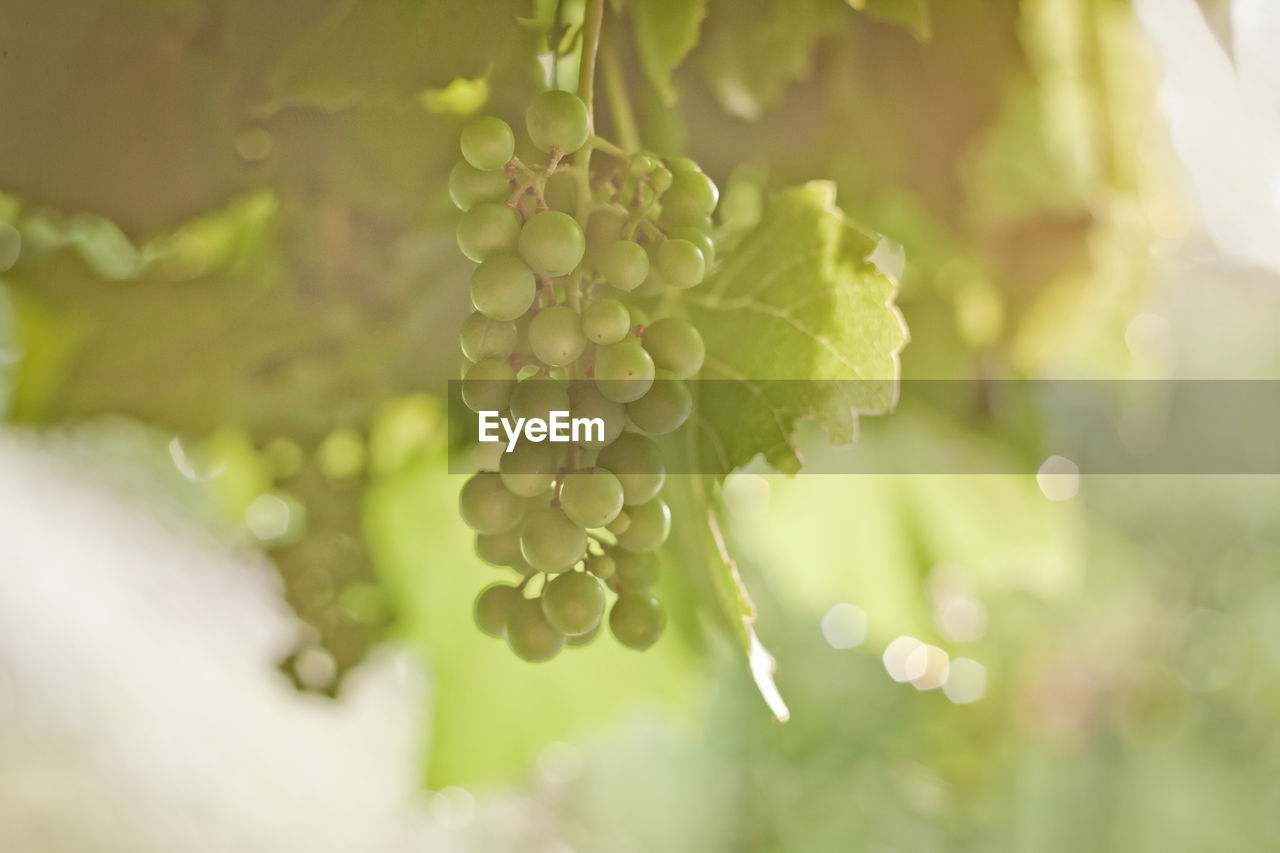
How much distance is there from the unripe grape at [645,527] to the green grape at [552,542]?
2 cm

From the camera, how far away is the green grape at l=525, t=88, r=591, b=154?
0.24 metres

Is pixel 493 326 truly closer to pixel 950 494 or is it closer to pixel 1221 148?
pixel 950 494

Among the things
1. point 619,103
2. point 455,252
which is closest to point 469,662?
point 455,252

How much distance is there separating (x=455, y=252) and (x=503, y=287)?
26cm

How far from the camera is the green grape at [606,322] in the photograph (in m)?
0.24

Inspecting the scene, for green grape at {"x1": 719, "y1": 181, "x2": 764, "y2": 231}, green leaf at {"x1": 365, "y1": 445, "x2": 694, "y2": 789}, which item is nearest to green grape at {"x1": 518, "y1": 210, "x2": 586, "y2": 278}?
green grape at {"x1": 719, "y1": 181, "x2": 764, "y2": 231}

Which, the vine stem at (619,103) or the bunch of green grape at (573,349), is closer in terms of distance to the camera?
the bunch of green grape at (573,349)

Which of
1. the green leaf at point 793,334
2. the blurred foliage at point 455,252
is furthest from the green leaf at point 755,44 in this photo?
the green leaf at point 793,334

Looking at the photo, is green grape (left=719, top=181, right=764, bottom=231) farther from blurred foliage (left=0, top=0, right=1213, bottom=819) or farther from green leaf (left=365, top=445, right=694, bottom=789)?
green leaf (left=365, top=445, right=694, bottom=789)

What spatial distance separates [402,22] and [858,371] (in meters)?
0.19

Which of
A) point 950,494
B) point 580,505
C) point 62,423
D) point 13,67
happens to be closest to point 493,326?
point 580,505

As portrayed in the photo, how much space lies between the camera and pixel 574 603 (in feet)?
0.85

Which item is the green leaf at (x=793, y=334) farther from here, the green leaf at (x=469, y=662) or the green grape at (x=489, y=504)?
the green leaf at (x=469, y=662)

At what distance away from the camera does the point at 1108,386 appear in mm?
780
